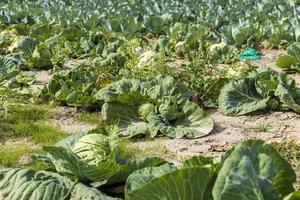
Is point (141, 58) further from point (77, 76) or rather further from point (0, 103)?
point (0, 103)

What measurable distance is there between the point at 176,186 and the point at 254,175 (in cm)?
51

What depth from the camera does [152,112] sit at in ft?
19.3

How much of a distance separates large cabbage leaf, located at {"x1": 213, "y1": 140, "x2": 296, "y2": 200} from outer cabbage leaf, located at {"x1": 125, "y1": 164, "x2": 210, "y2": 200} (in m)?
0.21

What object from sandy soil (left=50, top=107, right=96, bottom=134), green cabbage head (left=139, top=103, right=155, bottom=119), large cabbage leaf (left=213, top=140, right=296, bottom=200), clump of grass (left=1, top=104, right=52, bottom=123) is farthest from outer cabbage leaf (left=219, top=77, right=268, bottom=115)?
large cabbage leaf (left=213, top=140, right=296, bottom=200)

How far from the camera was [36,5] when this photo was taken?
15.3 m

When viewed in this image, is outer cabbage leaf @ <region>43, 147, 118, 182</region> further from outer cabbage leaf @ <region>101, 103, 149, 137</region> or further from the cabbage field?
outer cabbage leaf @ <region>101, 103, 149, 137</region>

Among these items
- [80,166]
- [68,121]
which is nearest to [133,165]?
[80,166]

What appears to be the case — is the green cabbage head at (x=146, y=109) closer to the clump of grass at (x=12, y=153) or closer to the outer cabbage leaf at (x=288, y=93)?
the clump of grass at (x=12, y=153)

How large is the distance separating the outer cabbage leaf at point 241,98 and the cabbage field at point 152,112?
0.01m

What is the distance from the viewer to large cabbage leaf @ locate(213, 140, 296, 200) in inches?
103

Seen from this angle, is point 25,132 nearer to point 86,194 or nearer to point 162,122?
point 162,122

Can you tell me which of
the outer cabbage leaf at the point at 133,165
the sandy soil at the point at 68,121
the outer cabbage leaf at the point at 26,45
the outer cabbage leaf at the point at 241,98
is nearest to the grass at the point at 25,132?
the sandy soil at the point at 68,121

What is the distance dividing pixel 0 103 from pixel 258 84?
10.2ft

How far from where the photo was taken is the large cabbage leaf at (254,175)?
2.62 m
